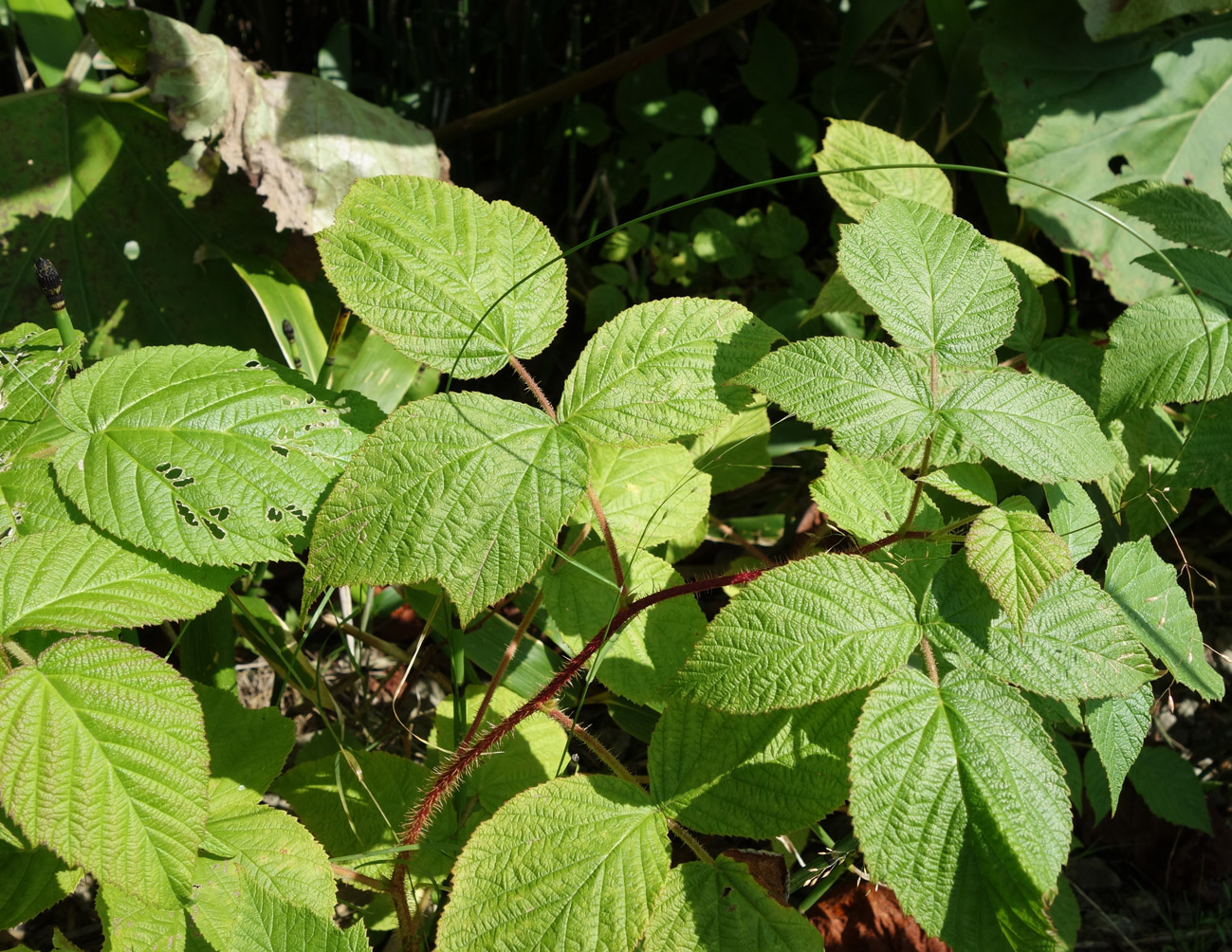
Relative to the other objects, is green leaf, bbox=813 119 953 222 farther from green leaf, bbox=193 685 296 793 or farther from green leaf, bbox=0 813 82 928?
green leaf, bbox=0 813 82 928

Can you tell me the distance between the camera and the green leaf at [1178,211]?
1.31 m

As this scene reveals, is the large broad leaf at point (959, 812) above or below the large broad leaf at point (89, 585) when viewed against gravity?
below

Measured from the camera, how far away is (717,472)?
5.04 ft

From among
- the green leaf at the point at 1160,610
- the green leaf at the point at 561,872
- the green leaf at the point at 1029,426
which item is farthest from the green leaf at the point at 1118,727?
the green leaf at the point at 561,872

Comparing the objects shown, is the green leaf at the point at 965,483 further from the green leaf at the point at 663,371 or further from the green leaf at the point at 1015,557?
the green leaf at the point at 663,371

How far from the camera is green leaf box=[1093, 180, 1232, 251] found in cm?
131

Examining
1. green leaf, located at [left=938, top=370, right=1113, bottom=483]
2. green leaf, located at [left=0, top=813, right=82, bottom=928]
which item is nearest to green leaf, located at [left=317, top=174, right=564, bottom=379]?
green leaf, located at [left=938, top=370, right=1113, bottom=483]

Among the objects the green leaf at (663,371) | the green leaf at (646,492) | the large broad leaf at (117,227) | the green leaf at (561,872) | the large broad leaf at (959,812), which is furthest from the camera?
the large broad leaf at (117,227)

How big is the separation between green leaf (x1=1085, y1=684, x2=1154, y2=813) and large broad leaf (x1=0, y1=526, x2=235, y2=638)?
1.00 meters

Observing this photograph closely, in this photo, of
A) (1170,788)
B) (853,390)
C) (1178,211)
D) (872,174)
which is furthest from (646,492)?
(1170,788)

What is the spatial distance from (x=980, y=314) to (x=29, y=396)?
1129mm

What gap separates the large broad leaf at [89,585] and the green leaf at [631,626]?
0.43m

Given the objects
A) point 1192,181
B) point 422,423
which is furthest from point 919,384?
point 1192,181

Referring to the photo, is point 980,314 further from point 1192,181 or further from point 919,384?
point 1192,181
